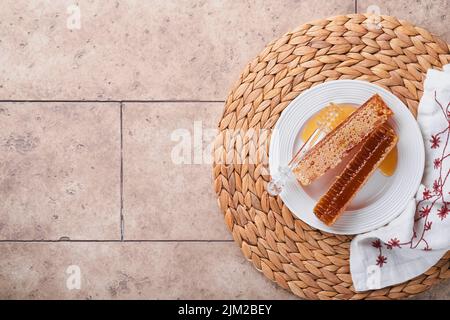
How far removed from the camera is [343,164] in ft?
A: 2.71

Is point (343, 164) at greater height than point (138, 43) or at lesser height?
lesser

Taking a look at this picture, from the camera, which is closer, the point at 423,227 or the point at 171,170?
the point at 423,227

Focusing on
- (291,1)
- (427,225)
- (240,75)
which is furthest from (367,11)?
(427,225)

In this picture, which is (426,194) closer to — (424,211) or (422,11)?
(424,211)

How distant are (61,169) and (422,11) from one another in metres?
0.72

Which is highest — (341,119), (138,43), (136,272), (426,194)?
(138,43)

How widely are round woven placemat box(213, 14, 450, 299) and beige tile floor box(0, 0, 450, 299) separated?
3.1 inches

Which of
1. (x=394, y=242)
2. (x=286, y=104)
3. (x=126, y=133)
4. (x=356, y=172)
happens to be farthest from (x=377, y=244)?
(x=126, y=133)

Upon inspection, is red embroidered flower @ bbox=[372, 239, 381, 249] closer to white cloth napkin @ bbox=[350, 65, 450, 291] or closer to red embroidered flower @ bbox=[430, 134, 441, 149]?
white cloth napkin @ bbox=[350, 65, 450, 291]

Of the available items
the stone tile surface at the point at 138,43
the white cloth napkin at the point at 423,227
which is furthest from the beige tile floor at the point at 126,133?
the white cloth napkin at the point at 423,227

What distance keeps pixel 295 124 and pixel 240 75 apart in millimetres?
133

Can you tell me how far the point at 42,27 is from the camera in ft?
3.09
